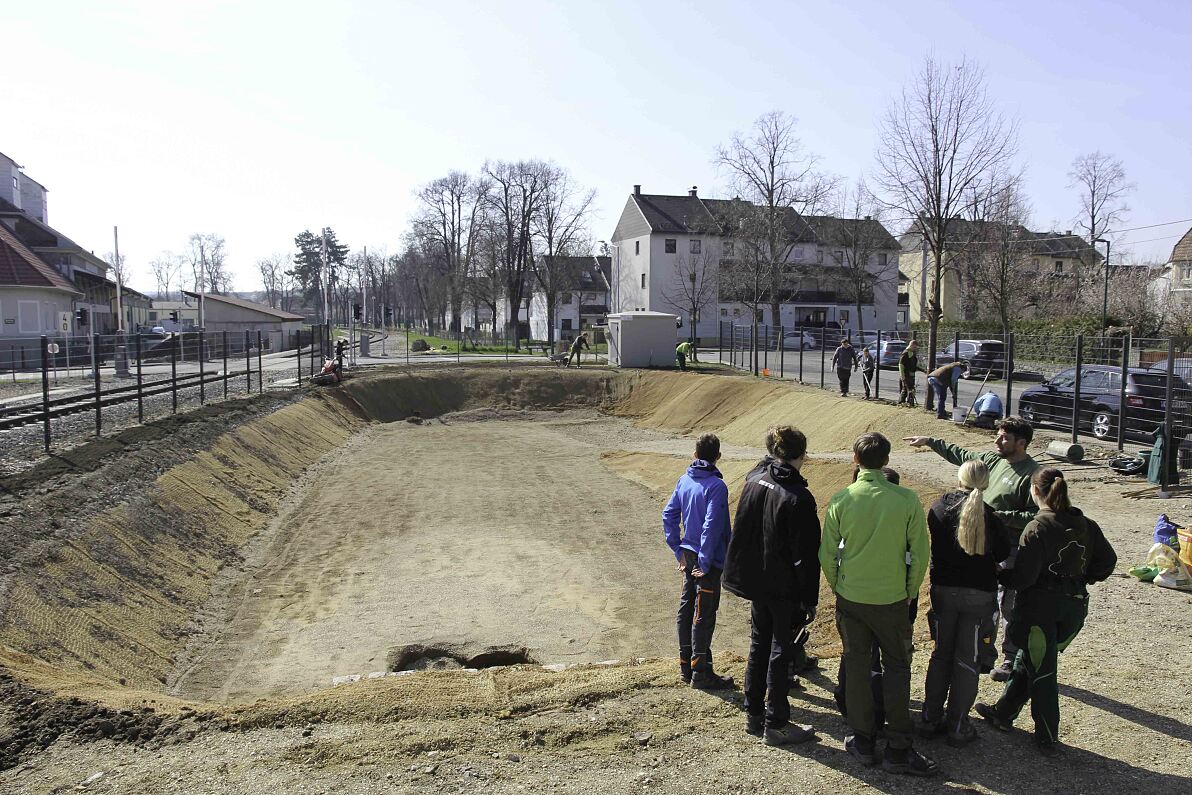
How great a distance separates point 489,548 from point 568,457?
31.4 feet

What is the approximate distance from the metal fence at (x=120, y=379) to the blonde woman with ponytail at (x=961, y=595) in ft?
42.5

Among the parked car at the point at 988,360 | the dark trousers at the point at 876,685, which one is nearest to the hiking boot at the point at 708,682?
the dark trousers at the point at 876,685

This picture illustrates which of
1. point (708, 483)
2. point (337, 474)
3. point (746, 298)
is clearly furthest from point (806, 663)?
point (746, 298)

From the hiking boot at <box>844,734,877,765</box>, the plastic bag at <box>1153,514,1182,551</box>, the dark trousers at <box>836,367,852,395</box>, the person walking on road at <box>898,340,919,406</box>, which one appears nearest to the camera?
the hiking boot at <box>844,734,877,765</box>

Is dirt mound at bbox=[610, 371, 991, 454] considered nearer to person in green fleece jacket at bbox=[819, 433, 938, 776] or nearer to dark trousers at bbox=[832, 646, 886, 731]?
dark trousers at bbox=[832, 646, 886, 731]

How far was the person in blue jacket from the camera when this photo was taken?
5848 mm

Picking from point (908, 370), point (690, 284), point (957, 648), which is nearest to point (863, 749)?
point (957, 648)

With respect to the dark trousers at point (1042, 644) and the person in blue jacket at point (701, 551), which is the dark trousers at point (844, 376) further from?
the dark trousers at point (1042, 644)

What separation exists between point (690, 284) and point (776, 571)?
197 feet

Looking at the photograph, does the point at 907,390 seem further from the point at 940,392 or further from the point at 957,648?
the point at 957,648

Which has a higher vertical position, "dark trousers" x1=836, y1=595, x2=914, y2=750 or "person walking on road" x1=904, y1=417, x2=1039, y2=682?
"person walking on road" x1=904, y1=417, x2=1039, y2=682

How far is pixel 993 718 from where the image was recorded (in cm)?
516

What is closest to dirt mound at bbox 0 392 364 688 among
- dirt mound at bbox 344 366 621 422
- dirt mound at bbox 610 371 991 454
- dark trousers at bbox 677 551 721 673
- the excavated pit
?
the excavated pit

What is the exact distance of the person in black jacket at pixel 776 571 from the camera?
16.1 feet
